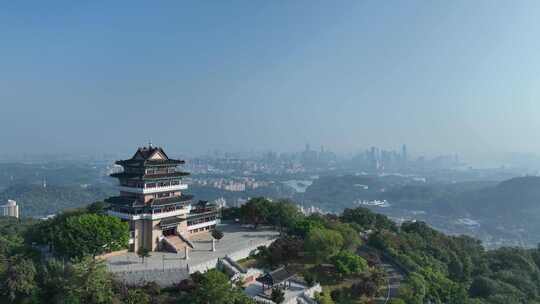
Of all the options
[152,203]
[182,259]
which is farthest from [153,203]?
[182,259]

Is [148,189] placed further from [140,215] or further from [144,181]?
[140,215]

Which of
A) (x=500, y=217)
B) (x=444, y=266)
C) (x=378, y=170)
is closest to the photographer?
(x=444, y=266)

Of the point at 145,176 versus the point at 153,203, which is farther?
the point at 145,176

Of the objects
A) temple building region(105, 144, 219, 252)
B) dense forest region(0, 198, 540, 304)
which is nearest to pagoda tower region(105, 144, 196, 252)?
temple building region(105, 144, 219, 252)

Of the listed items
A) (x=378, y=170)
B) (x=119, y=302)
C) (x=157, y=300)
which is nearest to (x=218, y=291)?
(x=157, y=300)

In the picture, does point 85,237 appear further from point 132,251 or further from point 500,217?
point 500,217

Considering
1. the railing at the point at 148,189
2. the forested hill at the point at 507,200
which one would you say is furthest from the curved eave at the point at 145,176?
the forested hill at the point at 507,200

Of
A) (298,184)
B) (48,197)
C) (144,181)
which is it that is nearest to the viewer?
(144,181)

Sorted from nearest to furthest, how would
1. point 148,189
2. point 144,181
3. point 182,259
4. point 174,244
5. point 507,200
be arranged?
1. point 182,259
2. point 174,244
3. point 144,181
4. point 148,189
5. point 507,200
